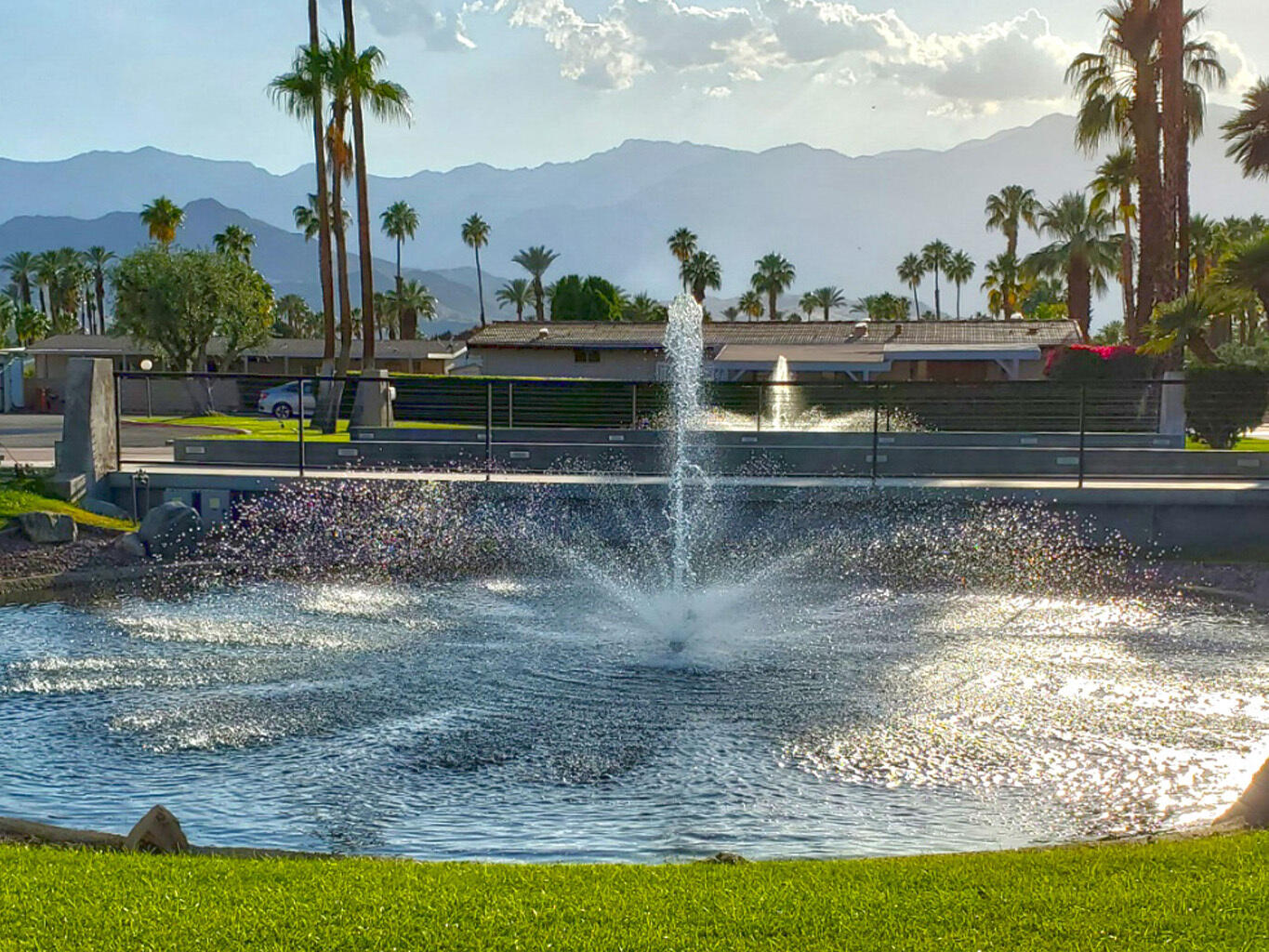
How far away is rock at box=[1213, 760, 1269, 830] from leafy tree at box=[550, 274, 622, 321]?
237 ft

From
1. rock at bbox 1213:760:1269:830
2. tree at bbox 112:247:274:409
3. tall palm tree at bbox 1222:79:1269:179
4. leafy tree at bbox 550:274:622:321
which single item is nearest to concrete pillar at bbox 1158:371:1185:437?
tall palm tree at bbox 1222:79:1269:179

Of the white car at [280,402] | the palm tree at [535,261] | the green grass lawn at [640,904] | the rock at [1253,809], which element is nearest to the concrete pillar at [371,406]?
the white car at [280,402]

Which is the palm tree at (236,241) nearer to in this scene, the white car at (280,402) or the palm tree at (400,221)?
the palm tree at (400,221)

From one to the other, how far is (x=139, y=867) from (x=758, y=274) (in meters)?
106

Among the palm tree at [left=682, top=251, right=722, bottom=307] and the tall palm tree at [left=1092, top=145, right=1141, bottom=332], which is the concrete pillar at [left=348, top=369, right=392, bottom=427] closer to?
the tall palm tree at [left=1092, top=145, right=1141, bottom=332]

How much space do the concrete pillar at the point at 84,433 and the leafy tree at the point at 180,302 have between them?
1426 inches

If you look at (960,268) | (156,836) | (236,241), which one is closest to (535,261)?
(960,268)

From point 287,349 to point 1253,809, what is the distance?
66514 mm

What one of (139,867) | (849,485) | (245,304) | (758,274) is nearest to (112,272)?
(245,304)

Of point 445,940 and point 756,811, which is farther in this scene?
point 756,811

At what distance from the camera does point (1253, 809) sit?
6.16m

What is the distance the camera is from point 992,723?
28.2ft

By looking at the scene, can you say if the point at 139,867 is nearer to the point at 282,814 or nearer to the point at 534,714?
the point at 282,814

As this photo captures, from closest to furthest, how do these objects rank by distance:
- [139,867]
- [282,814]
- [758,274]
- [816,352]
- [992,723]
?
[139,867]
[282,814]
[992,723]
[816,352]
[758,274]
